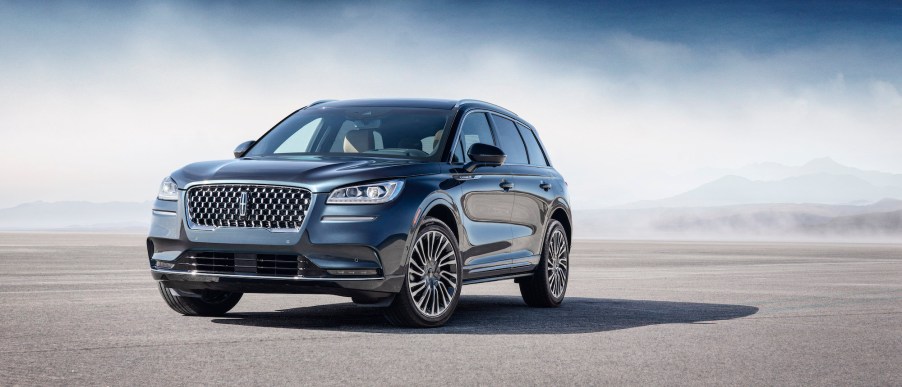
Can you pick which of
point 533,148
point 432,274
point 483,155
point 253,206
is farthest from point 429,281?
point 533,148

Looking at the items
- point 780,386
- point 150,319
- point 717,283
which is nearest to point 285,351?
point 150,319

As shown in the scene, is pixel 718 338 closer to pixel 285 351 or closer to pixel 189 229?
pixel 285 351

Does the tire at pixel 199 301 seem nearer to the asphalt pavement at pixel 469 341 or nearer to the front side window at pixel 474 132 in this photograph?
the asphalt pavement at pixel 469 341

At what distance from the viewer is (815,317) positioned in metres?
10.8

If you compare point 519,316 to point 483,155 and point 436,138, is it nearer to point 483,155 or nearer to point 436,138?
point 483,155

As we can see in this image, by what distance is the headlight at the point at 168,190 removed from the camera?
30.9 ft

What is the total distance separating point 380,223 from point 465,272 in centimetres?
146

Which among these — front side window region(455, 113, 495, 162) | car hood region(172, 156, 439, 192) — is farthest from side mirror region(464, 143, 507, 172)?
car hood region(172, 156, 439, 192)

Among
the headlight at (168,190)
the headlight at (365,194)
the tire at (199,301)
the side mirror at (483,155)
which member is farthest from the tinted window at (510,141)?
the headlight at (168,190)

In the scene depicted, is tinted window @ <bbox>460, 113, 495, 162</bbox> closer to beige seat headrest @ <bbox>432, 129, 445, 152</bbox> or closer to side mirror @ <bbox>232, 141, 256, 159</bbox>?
beige seat headrest @ <bbox>432, 129, 445, 152</bbox>

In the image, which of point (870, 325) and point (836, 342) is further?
point (870, 325)

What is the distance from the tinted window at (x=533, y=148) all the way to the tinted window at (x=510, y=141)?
165 mm

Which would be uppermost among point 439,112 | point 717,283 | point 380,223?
point 439,112

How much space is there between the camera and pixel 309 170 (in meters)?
9.07
